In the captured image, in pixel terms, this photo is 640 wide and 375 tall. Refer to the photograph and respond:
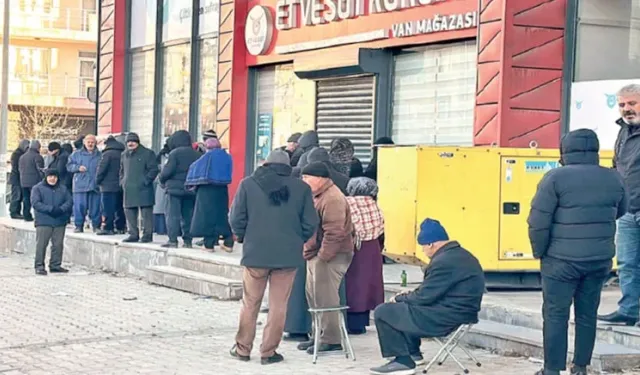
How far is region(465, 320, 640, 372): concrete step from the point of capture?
844 cm

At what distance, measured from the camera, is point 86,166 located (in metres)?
18.1

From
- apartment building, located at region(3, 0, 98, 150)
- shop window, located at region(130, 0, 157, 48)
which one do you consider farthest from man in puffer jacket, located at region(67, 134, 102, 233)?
apartment building, located at region(3, 0, 98, 150)

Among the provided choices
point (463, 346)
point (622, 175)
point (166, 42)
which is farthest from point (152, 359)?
point (166, 42)

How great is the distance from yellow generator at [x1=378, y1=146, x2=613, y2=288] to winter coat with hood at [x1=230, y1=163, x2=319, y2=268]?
2.17m

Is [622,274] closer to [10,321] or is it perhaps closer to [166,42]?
[10,321]

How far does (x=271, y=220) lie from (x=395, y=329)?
1410 mm

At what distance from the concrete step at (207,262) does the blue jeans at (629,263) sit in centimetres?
584

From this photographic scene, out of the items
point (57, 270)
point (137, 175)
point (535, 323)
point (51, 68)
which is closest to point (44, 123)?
point (51, 68)

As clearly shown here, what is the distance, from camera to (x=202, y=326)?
1132 centimetres

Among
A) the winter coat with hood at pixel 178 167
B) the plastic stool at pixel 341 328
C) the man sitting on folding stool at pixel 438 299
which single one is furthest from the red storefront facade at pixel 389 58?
the man sitting on folding stool at pixel 438 299

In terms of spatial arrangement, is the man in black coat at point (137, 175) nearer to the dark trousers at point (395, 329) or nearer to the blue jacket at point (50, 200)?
the blue jacket at point (50, 200)

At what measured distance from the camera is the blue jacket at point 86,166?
1814cm

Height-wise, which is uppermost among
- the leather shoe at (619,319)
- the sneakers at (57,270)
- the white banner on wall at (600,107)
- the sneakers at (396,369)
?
the white banner on wall at (600,107)

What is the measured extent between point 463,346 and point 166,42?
13723mm
